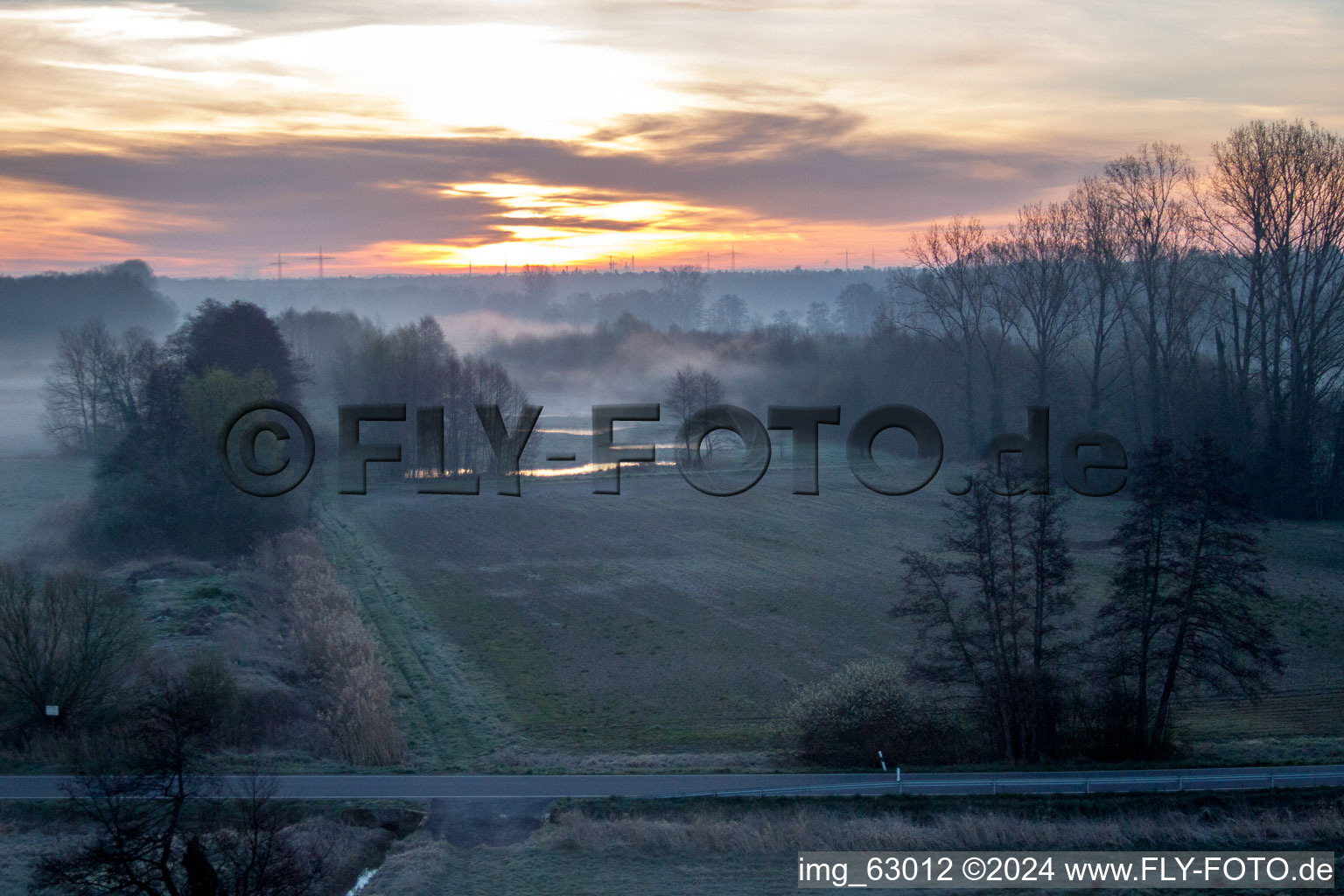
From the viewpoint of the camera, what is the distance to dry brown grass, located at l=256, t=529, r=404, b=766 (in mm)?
21344

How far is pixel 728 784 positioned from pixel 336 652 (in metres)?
13.9

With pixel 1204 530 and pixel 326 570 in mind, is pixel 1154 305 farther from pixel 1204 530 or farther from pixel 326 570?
pixel 326 570

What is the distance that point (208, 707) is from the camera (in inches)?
824

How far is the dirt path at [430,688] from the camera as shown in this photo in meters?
21.9

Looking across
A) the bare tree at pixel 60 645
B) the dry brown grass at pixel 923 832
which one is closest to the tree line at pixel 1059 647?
the dry brown grass at pixel 923 832

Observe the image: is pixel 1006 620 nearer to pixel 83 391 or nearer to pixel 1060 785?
pixel 1060 785

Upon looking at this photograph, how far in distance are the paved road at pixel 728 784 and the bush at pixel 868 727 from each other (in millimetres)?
1194

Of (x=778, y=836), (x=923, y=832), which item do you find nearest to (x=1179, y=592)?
(x=923, y=832)

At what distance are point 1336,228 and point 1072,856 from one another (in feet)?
165

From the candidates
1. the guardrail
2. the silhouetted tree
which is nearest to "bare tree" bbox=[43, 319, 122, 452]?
the silhouetted tree

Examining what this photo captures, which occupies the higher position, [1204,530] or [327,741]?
[1204,530]

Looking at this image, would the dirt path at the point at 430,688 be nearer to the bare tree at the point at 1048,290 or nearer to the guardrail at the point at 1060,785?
the guardrail at the point at 1060,785

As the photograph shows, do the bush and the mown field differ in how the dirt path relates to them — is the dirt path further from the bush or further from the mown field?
the bush

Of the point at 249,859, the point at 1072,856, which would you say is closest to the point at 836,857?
the point at 1072,856
